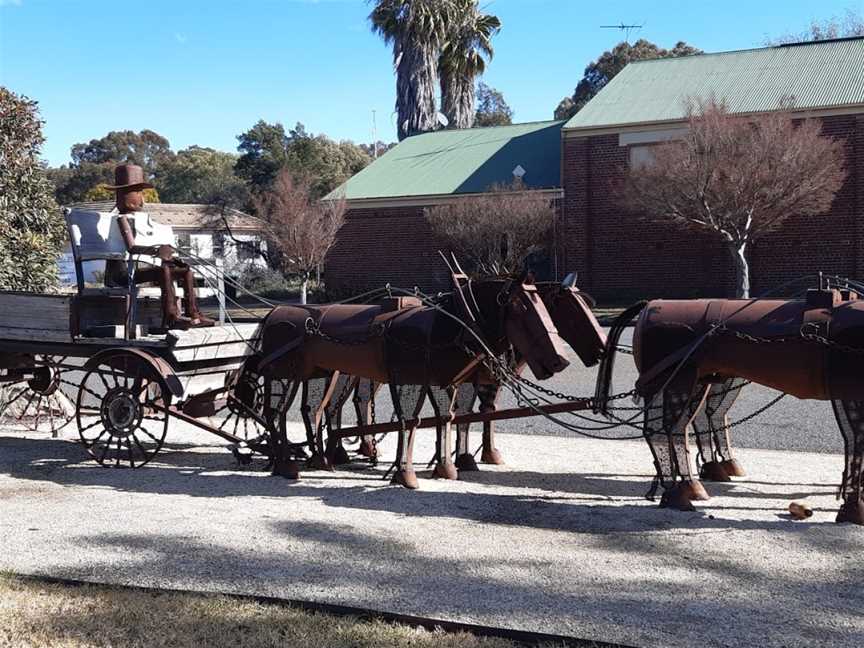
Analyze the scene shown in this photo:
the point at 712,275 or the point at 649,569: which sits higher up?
the point at 712,275

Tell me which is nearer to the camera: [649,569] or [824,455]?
[649,569]

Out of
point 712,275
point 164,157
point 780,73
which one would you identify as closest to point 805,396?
point 712,275

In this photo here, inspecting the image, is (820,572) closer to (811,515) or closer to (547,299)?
(811,515)

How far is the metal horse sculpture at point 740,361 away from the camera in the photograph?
6.29m

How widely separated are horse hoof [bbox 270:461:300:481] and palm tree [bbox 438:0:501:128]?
1535 inches

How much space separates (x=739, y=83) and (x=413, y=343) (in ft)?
80.0

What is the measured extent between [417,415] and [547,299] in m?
1.50

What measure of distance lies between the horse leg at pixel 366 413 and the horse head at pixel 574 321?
2268mm

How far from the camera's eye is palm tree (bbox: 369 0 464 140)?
141 feet

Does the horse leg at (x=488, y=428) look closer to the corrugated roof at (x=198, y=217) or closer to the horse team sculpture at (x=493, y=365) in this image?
the horse team sculpture at (x=493, y=365)

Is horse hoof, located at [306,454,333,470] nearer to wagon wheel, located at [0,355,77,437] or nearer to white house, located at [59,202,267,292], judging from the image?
wagon wheel, located at [0,355,77,437]

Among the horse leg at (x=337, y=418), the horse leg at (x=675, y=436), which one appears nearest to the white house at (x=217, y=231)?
the horse leg at (x=337, y=418)

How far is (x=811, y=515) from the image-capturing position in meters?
6.67

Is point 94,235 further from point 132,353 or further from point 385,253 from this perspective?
point 385,253
